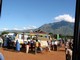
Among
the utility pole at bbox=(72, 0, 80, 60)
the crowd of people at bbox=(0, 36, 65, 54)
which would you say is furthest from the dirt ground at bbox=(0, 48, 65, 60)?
the utility pole at bbox=(72, 0, 80, 60)

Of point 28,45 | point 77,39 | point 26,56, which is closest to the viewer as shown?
point 77,39

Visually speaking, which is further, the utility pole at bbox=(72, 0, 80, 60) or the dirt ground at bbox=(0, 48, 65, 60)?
the dirt ground at bbox=(0, 48, 65, 60)

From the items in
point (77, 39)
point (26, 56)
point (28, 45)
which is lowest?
point (26, 56)

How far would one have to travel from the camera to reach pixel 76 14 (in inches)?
30.7

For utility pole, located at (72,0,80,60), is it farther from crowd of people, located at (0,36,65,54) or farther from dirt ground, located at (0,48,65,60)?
crowd of people, located at (0,36,65,54)

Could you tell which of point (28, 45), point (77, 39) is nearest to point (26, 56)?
point (28, 45)

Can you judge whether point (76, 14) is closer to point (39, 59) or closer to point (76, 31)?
point (76, 31)

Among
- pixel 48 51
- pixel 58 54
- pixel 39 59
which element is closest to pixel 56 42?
pixel 48 51

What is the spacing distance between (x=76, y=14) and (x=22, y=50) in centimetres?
537

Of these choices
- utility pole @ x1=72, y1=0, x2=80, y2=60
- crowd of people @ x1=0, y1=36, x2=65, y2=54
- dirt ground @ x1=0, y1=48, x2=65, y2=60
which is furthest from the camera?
crowd of people @ x1=0, y1=36, x2=65, y2=54

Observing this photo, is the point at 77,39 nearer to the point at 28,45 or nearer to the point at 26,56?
the point at 26,56

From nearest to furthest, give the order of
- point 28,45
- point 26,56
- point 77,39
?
point 77,39 → point 26,56 → point 28,45

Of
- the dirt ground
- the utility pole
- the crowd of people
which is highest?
the utility pole

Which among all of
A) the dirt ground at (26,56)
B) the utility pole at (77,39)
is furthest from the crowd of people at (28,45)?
the utility pole at (77,39)
